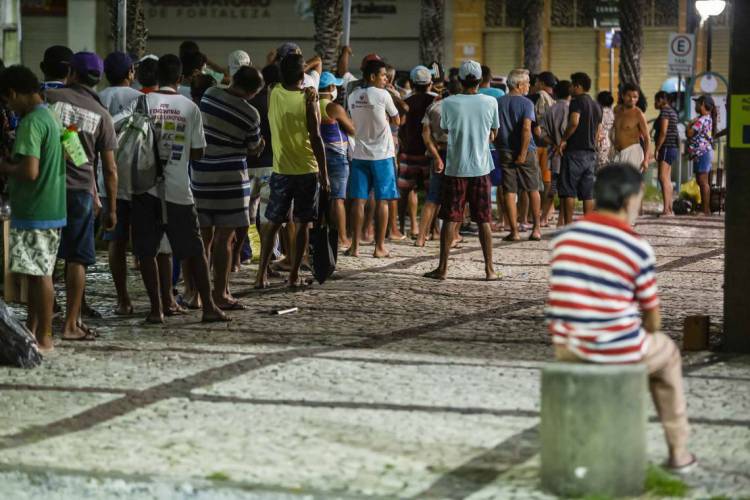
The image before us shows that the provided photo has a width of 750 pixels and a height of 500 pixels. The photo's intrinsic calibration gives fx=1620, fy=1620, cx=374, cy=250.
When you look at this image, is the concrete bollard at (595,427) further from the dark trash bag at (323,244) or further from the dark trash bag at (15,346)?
the dark trash bag at (323,244)

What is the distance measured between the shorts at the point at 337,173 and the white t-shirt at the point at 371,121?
2.01 feet

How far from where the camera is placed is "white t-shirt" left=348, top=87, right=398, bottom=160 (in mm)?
16219

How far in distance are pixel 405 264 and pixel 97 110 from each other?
6.00 m

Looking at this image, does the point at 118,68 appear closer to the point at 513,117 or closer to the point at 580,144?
the point at 513,117

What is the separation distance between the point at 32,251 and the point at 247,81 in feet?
9.40

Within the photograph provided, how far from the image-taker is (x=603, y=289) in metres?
6.39

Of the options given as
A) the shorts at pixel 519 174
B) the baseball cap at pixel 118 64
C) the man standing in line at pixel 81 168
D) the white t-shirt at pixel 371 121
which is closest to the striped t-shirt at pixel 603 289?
the man standing in line at pixel 81 168

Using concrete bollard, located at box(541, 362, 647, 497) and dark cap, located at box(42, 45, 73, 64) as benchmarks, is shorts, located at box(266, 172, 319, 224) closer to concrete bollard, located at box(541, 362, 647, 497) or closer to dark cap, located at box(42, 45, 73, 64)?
dark cap, located at box(42, 45, 73, 64)

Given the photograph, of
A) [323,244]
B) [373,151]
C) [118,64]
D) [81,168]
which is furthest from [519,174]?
[81,168]

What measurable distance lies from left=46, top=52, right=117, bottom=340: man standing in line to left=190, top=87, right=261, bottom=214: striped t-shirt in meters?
1.60

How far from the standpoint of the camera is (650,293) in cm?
642

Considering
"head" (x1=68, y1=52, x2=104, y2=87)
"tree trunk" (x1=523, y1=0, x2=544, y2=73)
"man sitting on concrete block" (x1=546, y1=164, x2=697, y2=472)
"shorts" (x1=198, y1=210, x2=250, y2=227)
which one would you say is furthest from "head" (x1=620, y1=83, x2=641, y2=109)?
"tree trunk" (x1=523, y1=0, x2=544, y2=73)

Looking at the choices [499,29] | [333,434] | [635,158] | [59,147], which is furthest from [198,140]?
[499,29]

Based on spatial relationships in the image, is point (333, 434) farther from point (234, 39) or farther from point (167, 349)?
point (234, 39)
